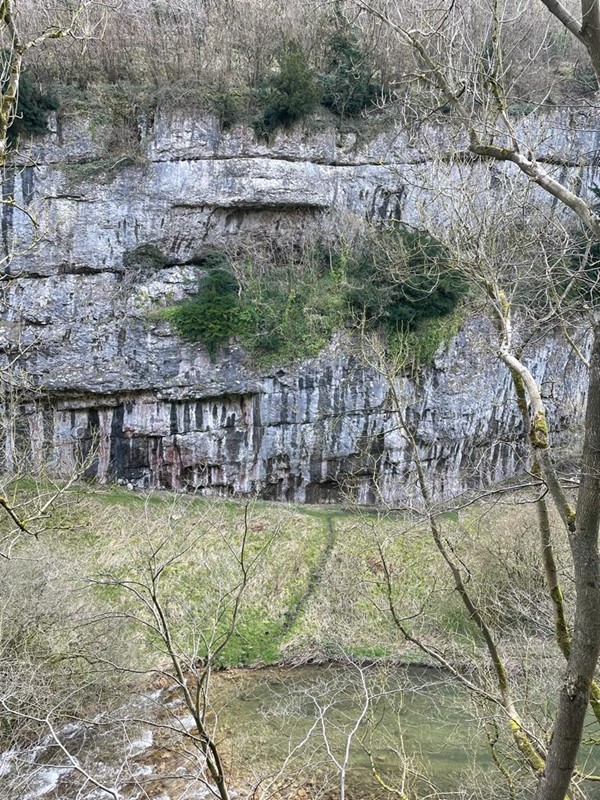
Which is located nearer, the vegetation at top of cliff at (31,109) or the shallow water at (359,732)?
the shallow water at (359,732)

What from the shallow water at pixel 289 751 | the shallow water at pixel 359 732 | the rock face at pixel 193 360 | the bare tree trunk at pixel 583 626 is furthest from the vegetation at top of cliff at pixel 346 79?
the bare tree trunk at pixel 583 626

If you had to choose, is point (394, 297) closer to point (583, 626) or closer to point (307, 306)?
point (307, 306)

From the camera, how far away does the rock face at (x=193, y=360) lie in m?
19.8

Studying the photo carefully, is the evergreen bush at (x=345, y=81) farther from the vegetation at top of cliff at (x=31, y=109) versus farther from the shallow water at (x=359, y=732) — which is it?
the shallow water at (x=359, y=732)

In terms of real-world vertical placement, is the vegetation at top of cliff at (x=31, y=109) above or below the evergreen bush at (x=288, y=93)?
below

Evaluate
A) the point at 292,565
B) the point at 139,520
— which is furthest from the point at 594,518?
the point at 139,520

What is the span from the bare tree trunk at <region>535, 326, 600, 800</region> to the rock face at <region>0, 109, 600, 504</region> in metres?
16.6

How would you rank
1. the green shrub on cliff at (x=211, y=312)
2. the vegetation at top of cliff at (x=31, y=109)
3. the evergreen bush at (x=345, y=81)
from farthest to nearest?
1. the evergreen bush at (x=345, y=81)
2. the green shrub on cliff at (x=211, y=312)
3. the vegetation at top of cliff at (x=31, y=109)

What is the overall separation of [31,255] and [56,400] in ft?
16.4

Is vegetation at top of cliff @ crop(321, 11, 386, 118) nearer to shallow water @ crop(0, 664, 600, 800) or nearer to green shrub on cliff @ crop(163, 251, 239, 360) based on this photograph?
green shrub on cliff @ crop(163, 251, 239, 360)

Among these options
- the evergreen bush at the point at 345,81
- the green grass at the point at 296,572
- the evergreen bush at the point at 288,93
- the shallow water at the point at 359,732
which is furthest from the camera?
the evergreen bush at the point at 345,81

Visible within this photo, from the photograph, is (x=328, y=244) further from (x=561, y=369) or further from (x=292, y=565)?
(x=292, y=565)

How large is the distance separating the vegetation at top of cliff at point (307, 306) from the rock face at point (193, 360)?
0.63 m

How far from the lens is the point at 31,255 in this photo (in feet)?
64.2
